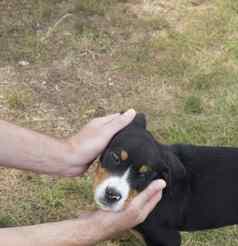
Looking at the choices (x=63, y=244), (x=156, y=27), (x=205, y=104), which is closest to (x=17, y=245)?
(x=63, y=244)

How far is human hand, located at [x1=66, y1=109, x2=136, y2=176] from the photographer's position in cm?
336

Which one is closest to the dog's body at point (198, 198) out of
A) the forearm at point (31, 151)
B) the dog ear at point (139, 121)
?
the dog ear at point (139, 121)

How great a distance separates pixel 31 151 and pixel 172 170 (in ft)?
2.51

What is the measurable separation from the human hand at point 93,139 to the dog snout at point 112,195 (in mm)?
318

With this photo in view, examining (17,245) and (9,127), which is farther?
(9,127)

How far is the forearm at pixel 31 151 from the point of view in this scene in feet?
11.3

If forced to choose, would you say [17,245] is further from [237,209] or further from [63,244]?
[237,209]

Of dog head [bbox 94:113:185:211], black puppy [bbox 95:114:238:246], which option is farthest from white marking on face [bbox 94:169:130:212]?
black puppy [bbox 95:114:238:246]

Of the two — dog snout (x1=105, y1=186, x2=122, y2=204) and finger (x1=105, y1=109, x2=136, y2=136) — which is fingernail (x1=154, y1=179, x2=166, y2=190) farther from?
finger (x1=105, y1=109, x2=136, y2=136)

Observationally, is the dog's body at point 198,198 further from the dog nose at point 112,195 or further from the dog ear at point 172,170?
the dog nose at point 112,195

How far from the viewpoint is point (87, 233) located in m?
3.07

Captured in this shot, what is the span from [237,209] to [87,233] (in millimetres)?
928

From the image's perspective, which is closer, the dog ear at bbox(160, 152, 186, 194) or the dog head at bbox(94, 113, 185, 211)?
the dog head at bbox(94, 113, 185, 211)

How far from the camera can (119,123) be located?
3371 mm
